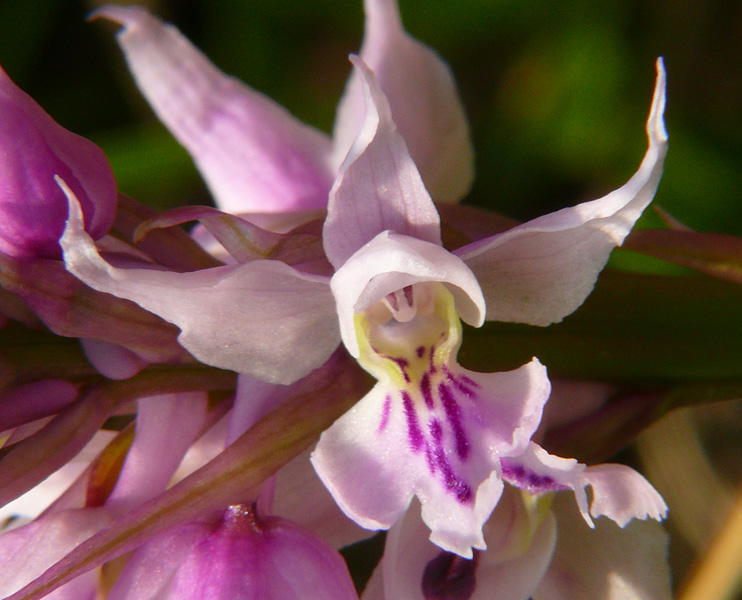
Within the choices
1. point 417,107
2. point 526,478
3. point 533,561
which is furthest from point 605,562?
point 417,107

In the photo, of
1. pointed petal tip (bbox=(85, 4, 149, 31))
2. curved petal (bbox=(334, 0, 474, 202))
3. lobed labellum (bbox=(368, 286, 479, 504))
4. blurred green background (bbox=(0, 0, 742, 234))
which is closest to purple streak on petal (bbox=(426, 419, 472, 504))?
lobed labellum (bbox=(368, 286, 479, 504))

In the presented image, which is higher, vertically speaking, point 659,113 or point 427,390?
point 659,113

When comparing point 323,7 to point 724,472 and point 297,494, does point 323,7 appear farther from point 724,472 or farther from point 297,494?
point 297,494

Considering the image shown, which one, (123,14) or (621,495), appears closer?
(621,495)

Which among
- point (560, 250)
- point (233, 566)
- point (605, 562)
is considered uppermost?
point (560, 250)

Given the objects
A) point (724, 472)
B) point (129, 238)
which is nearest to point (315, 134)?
point (129, 238)

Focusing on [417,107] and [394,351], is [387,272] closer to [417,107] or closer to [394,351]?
[394,351]

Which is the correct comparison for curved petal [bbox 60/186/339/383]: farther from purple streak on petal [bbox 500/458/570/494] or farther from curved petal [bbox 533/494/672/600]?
curved petal [bbox 533/494/672/600]
